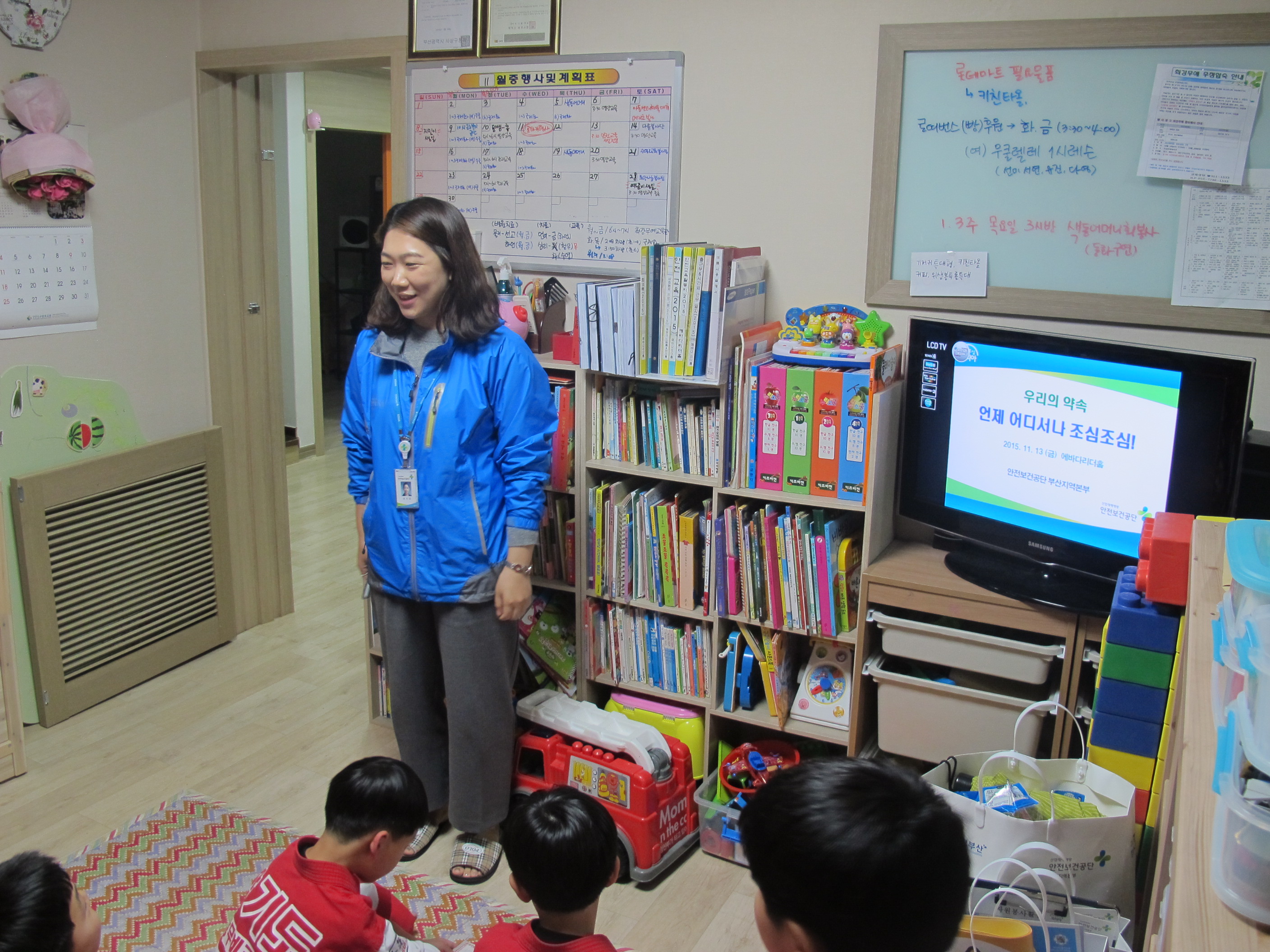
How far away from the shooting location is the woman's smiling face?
2256 millimetres

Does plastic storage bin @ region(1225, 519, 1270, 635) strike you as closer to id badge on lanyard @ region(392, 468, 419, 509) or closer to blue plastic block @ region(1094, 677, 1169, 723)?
blue plastic block @ region(1094, 677, 1169, 723)

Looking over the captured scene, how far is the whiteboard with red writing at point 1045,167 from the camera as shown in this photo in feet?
7.27

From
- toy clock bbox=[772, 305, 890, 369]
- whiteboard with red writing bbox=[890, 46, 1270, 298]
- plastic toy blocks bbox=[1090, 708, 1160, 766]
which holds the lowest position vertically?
plastic toy blocks bbox=[1090, 708, 1160, 766]

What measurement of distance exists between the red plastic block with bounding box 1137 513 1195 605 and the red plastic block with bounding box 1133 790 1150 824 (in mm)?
330

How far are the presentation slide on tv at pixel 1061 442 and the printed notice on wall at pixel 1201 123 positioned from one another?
47cm

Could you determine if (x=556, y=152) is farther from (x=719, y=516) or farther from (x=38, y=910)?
(x=38, y=910)

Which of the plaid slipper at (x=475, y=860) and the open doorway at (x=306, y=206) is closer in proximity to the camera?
the plaid slipper at (x=475, y=860)

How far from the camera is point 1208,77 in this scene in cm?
213

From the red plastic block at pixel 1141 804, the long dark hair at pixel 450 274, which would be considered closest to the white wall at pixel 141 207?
the long dark hair at pixel 450 274

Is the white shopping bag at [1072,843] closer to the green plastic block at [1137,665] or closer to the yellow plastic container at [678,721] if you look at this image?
the green plastic block at [1137,665]

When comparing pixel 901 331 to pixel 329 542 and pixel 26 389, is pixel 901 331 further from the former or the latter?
pixel 329 542

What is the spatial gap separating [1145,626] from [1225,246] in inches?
36.9

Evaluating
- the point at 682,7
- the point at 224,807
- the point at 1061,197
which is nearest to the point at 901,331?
the point at 1061,197

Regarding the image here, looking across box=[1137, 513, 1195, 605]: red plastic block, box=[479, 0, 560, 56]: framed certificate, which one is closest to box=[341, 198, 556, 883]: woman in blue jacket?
box=[479, 0, 560, 56]: framed certificate
